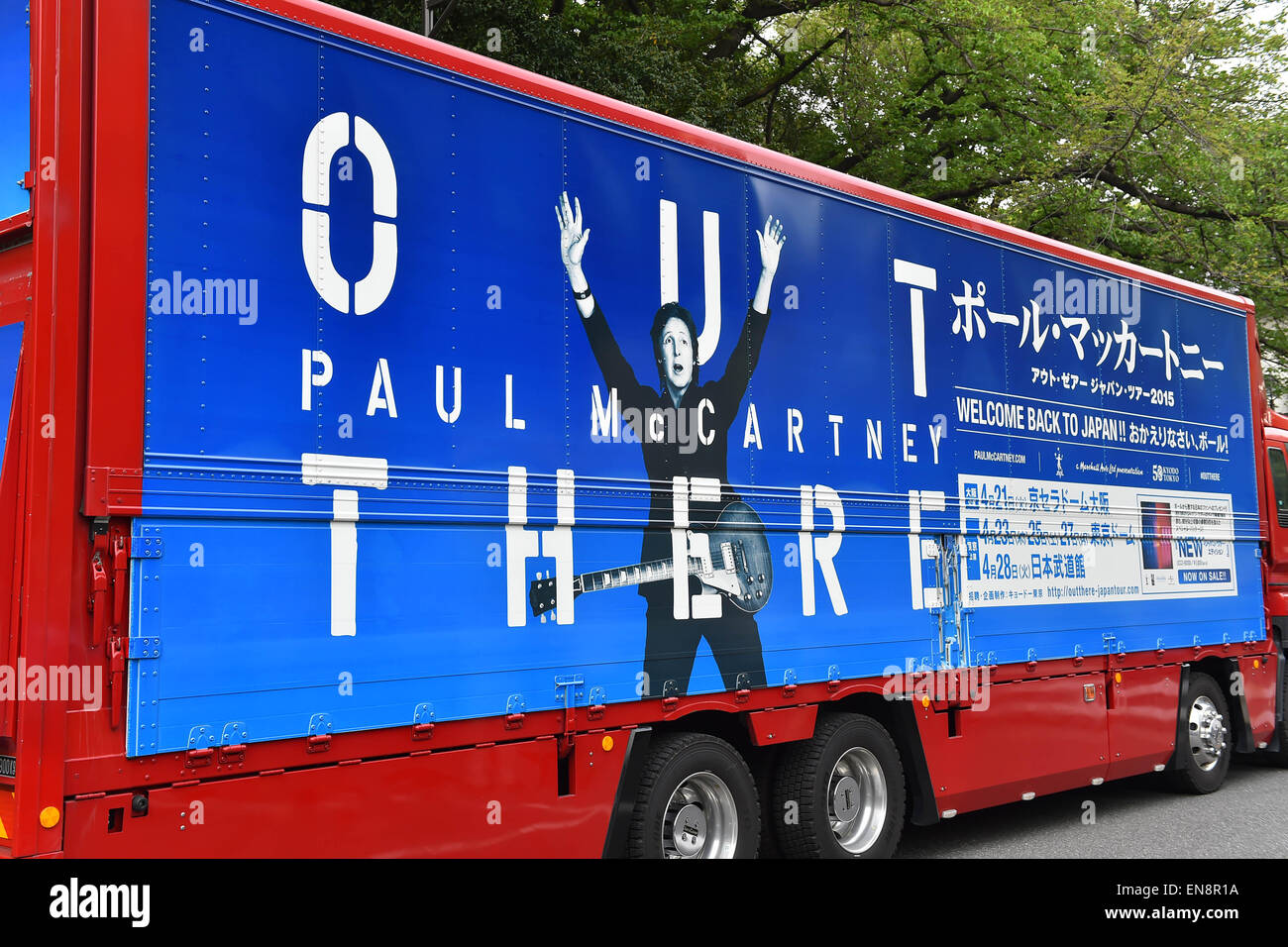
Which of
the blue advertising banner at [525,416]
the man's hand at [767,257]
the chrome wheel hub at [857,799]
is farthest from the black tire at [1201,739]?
the man's hand at [767,257]

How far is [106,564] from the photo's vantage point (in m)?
4.13

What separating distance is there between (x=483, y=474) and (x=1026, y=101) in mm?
17981

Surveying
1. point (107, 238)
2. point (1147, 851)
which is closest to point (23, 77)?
point (107, 238)

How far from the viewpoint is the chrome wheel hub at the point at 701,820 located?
6.02 metres

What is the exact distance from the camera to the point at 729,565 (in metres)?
6.34

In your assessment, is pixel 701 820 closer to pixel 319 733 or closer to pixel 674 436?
pixel 674 436

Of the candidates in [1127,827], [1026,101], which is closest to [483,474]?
[1127,827]

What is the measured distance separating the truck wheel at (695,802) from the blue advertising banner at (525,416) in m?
0.33

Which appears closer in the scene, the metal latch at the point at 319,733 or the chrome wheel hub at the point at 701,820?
the metal latch at the point at 319,733

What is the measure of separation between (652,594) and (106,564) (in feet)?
8.72

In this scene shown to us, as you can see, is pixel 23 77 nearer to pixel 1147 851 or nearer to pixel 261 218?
pixel 261 218

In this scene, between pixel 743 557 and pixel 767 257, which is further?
pixel 767 257

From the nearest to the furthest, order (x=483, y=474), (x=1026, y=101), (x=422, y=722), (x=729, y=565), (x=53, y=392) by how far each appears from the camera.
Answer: (x=53, y=392)
(x=422, y=722)
(x=483, y=474)
(x=729, y=565)
(x=1026, y=101)

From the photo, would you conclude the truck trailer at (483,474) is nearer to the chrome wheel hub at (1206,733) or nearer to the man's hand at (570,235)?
the man's hand at (570,235)
